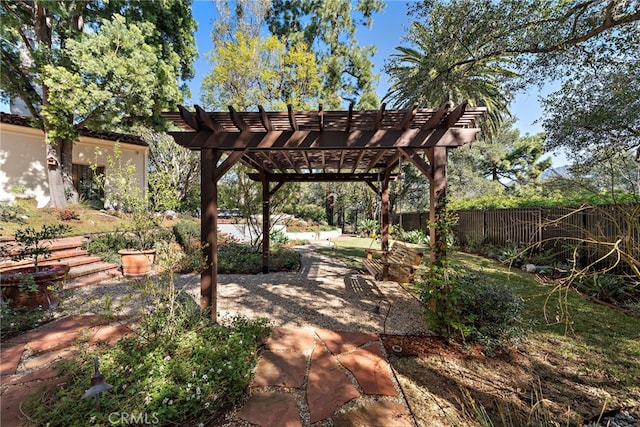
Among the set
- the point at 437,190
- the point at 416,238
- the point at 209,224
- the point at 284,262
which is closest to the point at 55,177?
the point at 284,262

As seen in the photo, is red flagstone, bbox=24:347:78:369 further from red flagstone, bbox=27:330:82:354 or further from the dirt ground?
the dirt ground

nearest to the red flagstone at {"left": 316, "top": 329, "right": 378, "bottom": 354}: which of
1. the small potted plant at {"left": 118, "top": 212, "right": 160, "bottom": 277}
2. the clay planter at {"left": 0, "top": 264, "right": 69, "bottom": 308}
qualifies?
the clay planter at {"left": 0, "top": 264, "right": 69, "bottom": 308}

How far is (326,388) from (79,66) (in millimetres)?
10497

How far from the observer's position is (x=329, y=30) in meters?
14.6

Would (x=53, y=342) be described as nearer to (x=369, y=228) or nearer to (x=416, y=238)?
(x=416, y=238)

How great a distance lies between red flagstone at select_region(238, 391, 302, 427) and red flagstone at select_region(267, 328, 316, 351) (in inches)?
27.7

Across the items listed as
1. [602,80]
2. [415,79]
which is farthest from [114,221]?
[602,80]

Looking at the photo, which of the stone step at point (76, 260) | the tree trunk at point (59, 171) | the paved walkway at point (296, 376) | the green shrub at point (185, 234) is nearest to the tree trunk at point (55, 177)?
the tree trunk at point (59, 171)

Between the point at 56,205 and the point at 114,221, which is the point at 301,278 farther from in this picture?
the point at 56,205

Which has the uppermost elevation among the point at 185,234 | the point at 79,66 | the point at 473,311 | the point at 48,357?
the point at 79,66

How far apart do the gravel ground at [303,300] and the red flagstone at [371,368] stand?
546mm

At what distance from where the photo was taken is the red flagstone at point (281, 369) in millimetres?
2328

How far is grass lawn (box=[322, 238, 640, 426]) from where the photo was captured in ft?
6.61
